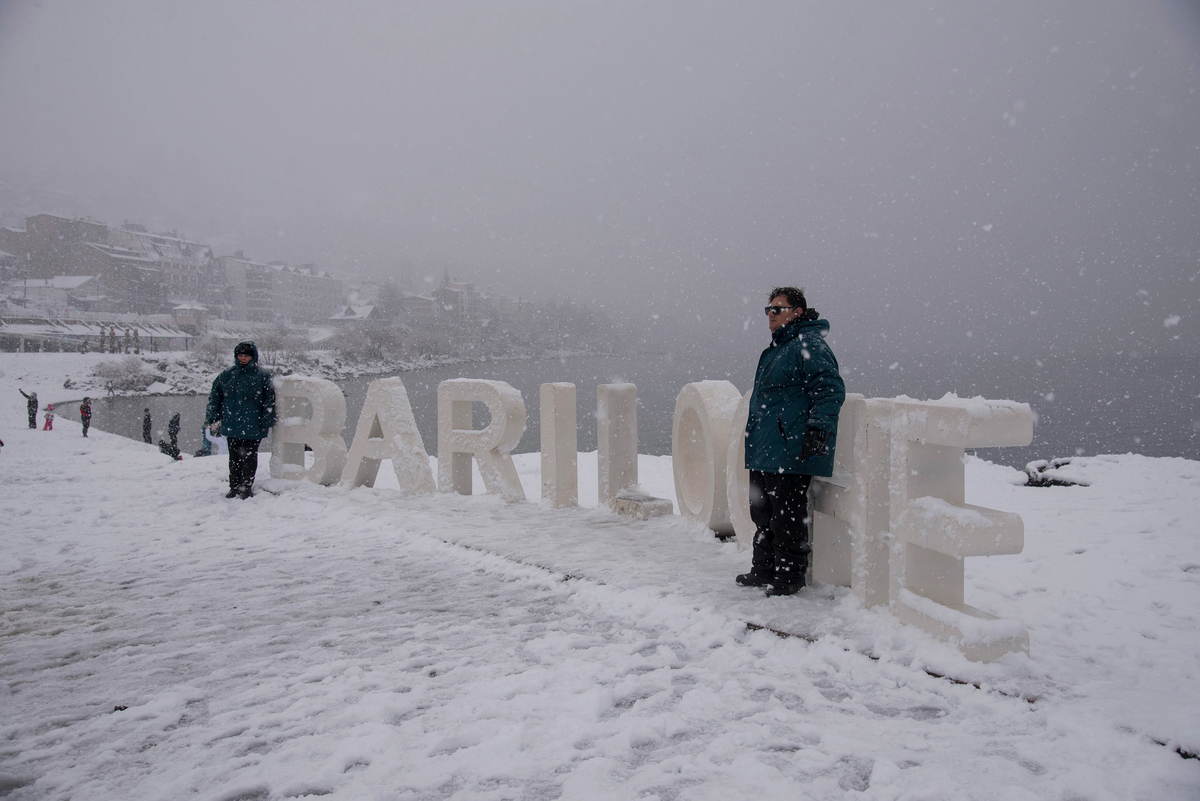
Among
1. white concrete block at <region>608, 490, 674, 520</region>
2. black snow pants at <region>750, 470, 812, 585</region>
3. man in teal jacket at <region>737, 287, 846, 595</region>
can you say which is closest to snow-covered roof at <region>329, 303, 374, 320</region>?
white concrete block at <region>608, 490, 674, 520</region>

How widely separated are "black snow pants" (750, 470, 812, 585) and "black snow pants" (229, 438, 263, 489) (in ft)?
21.3

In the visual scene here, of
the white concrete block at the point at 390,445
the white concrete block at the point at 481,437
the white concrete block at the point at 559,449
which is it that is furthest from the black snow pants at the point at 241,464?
the white concrete block at the point at 559,449

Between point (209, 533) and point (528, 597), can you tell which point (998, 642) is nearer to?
point (528, 597)

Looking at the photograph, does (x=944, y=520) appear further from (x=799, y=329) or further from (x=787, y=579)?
(x=799, y=329)

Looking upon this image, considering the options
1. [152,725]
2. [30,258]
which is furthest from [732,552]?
[30,258]

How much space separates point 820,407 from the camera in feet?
12.2

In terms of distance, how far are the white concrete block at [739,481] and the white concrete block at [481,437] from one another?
2.60 metres

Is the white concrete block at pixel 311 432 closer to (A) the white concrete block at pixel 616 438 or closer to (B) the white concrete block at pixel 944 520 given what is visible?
(A) the white concrete block at pixel 616 438

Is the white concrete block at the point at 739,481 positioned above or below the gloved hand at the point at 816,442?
below

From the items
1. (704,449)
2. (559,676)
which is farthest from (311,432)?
(559,676)

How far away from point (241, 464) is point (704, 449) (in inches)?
221

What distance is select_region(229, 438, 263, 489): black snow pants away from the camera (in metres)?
7.79

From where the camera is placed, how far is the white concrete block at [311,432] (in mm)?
8117

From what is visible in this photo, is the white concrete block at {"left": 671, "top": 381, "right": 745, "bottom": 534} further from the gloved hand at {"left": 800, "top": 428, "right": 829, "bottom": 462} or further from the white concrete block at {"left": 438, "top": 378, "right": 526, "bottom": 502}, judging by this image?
the white concrete block at {"left": 438, "top": 378, "right": 526, "bottom": 502}
